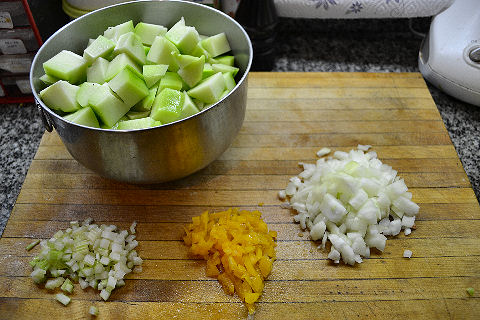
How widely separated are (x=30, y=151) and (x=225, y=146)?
0.75m

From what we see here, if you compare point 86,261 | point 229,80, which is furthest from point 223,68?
point 86,261

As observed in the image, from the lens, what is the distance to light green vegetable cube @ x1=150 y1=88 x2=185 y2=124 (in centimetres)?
117

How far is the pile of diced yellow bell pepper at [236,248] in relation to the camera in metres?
1.10

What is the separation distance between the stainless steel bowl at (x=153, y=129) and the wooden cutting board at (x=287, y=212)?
14 centimetres

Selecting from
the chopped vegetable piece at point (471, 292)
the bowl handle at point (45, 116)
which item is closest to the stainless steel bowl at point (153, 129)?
the bowl handle at point (45, 116)

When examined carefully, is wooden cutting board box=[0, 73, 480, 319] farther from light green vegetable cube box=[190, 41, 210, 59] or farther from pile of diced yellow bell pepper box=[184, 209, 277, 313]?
light green vegetable cube box=[190, 41, 210, 59]

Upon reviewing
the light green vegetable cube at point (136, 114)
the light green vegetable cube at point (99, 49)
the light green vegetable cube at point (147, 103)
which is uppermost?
the light green vegetable cube at point (99, 49)

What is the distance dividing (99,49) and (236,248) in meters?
0.71

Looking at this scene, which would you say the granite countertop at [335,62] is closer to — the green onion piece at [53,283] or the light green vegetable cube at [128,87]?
the green onion piece at [53,283]

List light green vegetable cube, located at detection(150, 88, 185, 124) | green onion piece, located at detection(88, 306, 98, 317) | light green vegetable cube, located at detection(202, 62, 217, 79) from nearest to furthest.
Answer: green onion piece, located at detection(88, 306, 98, 317) → light green vegetable cube, located at detection(150, 88, 185, 124) → light green vegetable cube, located at detection(202, 62, 217, 79)

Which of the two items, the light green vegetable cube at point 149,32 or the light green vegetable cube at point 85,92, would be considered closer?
the light green vegetable cube at point 85,92

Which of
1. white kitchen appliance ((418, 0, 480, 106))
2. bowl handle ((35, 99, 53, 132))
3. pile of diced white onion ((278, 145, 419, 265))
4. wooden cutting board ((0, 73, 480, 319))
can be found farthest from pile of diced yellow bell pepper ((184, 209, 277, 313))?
white kitchen appliance ((418, 0, 480, 106))

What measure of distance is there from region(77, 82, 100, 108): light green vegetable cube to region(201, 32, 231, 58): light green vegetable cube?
386 millimetres

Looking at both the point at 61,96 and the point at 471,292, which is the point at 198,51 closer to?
the point at 61,96
